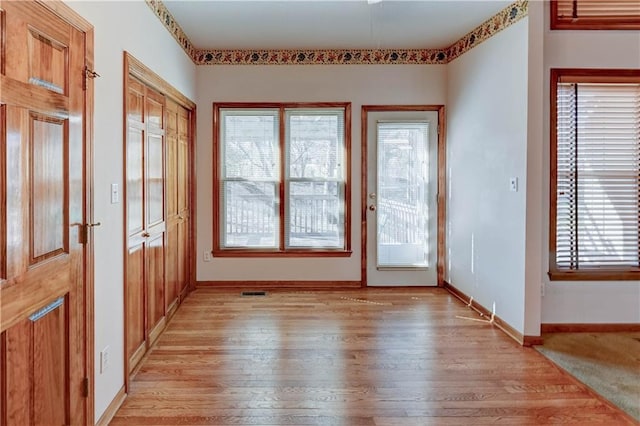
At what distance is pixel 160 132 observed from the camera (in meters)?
3.55

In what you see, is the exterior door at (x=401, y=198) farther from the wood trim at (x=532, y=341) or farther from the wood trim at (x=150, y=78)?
the wood trim at (x=150, y=78)

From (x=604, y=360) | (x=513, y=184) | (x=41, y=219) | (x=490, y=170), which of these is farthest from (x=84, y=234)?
(x=604, y=360)

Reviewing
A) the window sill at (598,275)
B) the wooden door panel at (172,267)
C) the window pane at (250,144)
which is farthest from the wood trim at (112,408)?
the window sill at (598,275)

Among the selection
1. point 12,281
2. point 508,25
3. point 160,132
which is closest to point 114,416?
Answer: point 12,281

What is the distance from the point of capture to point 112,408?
2.38 metres

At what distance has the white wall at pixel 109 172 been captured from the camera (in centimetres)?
223

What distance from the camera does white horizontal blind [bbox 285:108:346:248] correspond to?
5090 mm

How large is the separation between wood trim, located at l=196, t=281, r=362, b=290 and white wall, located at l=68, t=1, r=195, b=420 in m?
2.52

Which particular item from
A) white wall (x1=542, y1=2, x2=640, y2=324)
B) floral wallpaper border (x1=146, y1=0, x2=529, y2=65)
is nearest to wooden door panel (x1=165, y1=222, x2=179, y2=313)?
floral wallpaper border (x1=146, y1=0, x2=529, y2=65)

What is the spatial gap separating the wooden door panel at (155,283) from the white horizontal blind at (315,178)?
177cm

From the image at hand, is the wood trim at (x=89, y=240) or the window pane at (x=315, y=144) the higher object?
the window pane at (x=315, y=144)

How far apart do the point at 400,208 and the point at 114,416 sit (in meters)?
3.60

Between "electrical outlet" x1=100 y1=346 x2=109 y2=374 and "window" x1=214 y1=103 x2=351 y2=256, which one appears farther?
"window" x1=214 y1=103 x2=351 y2=256

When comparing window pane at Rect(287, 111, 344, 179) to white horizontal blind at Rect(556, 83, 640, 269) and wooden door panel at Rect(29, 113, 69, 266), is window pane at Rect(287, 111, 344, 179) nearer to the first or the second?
white horizontal blind at Rect(556, 83, 640, 269)
